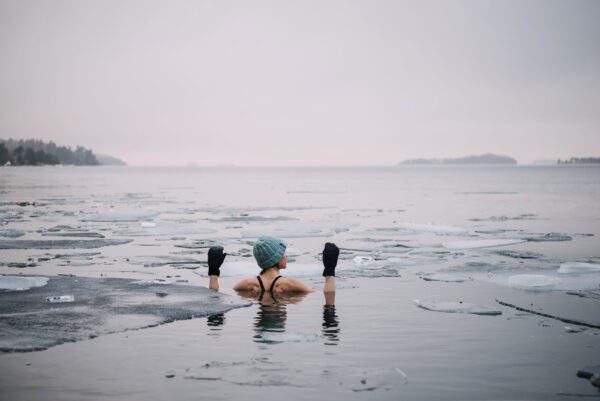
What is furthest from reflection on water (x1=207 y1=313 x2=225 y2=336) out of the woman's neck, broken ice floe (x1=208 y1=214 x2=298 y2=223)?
broken ice floe (x1=208 y1=214 x2=298 y2=223)

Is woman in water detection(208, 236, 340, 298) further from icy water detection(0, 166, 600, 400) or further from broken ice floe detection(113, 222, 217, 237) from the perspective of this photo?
broken ice floe detection(113, 222, 217, 237)

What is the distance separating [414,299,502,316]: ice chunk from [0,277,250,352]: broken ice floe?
2.89 metres

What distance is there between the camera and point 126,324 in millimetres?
8938

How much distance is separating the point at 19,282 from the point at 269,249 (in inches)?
176

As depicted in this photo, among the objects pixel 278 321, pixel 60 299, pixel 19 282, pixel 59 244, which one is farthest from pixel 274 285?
pixel 59 244

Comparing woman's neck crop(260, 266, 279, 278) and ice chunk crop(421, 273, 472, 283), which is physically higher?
woman's neck crop(260, 266, 279, 278)

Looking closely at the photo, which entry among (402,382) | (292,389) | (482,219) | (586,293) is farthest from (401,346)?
(482,219)

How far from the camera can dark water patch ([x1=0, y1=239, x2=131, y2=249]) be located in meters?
18.7

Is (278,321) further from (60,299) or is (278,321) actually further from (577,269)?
(577,269)

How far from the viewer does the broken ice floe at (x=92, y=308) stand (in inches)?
325

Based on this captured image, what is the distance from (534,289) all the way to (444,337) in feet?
14.0

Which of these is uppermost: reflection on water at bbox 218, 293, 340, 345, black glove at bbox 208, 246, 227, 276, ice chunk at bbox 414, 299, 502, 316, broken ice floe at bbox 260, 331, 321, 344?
black glove at bbox 208, 246, 227, 276

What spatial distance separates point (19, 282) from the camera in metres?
11.7

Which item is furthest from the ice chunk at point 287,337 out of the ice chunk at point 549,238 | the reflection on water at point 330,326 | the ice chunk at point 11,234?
the ice chunk at point 11,234
